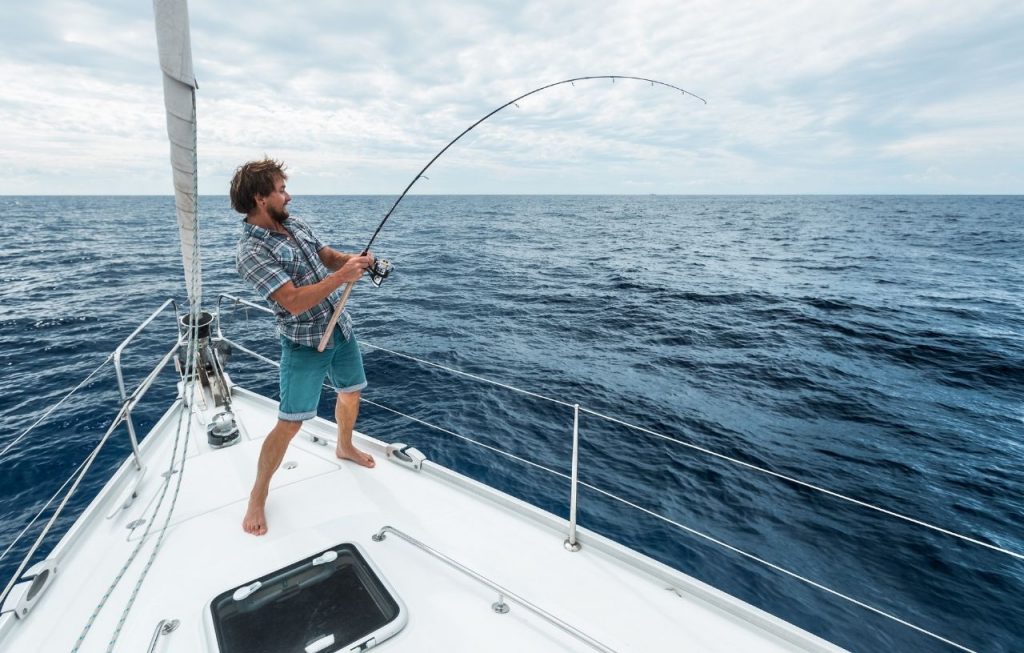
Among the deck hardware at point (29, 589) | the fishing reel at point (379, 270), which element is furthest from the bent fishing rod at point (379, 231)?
the deck hardware at point (29, 589)

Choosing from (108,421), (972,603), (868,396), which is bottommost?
(108,421)

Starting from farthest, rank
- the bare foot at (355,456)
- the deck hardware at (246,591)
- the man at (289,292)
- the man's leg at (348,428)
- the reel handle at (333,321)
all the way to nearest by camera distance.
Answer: the bare foot at (355,456) < the man's leg at (348,428) < the reel handle at (333,321) < the man at (289,292) < the deck hardware at (246,591)

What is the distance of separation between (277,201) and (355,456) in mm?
1738

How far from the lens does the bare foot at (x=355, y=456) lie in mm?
3209

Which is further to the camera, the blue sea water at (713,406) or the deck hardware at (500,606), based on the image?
the blue sea water at (713,406)

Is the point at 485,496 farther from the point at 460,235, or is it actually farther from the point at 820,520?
the point at 460,235

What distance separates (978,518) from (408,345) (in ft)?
30.7

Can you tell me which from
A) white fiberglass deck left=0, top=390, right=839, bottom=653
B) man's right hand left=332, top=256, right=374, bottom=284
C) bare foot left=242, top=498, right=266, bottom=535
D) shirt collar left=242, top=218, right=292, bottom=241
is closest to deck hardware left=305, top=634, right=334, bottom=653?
white fiberglass deck left=0, top=390, right=839, bottom=653

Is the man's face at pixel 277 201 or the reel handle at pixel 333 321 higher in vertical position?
the man's face at pixel 277 201

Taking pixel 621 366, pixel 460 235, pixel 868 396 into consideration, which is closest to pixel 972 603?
pixel 868 396

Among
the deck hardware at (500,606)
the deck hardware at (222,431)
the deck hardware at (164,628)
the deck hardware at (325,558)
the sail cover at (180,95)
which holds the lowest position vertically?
the deck hardware at (164,628)

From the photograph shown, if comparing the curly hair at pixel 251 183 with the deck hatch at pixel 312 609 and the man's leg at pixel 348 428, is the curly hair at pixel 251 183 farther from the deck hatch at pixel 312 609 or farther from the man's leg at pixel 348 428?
the deck hatch at pixel 312 609

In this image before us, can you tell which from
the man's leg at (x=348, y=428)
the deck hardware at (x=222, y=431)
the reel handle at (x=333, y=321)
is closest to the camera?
the reel handle at (x=333, y=321)

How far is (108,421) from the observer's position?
22.5ft
